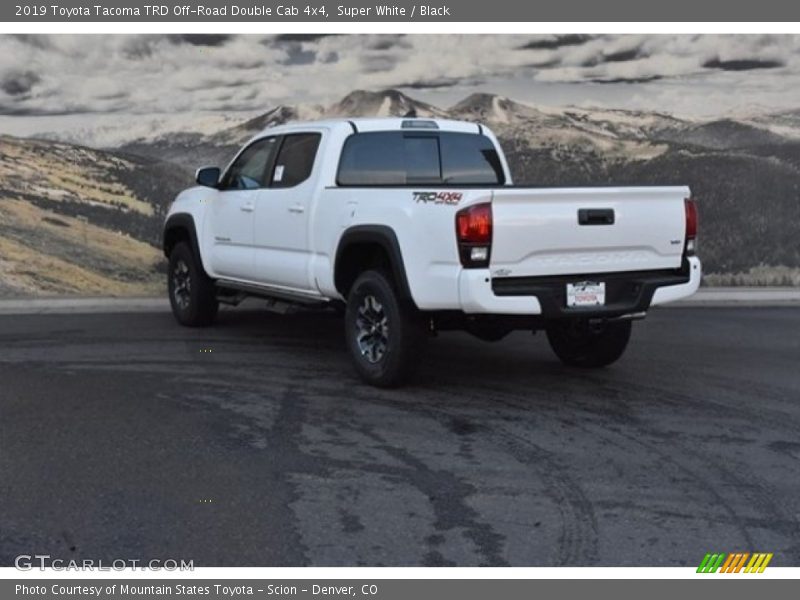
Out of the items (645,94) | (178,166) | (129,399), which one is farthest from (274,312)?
(645,94)

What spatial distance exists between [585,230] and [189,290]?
467 centimetres

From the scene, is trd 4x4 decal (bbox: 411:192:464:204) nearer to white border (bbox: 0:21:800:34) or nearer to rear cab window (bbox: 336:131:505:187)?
rear cab window (bbox: 336:131:505:187)

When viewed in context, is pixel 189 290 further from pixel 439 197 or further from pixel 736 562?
pixel 736 562

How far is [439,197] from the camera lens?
684 centimetres

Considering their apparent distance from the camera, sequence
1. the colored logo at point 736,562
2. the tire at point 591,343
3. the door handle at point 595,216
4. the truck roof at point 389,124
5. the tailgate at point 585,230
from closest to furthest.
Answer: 1. the colored logo at point 736,562
2. the tailgate at point 585,230
3. the door handle at point 595,216
4. the tire at point 591,343
5. the truck roof at point 389,124

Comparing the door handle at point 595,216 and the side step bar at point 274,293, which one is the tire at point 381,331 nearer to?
the side step bar at point 274,293

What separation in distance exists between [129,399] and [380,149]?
108 inches

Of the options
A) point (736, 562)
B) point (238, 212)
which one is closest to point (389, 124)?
point (238, 212)

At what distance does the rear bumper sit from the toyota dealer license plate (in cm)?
3

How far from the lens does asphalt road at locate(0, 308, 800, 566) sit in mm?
4680

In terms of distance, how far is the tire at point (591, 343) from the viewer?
8156mm

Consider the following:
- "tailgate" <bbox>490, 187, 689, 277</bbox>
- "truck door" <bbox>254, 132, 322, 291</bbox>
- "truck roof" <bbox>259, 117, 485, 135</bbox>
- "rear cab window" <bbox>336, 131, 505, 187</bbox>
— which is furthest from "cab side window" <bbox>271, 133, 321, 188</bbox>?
"tailgate" <bbox>490, 187, 689, 277</bbox>

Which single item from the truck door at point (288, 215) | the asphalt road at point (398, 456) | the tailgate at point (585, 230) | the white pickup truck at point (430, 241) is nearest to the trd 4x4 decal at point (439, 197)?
the white pickup truck at point (430, 241)

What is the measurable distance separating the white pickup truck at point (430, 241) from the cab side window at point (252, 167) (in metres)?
0.01
